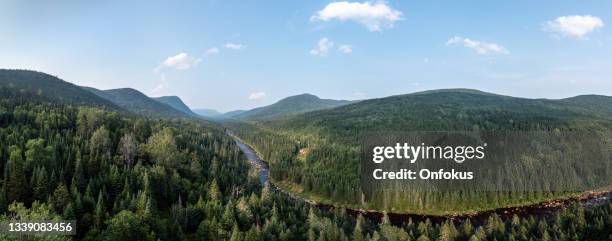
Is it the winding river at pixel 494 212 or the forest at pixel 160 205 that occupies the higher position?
the forest at pixel 160 205

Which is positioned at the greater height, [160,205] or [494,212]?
[160,205]

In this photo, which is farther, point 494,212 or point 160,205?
point 494,212

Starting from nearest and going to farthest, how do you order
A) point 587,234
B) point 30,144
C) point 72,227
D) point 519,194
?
1. point 72,227
2. point 587,234
3. point 30,144
4. point 519,194

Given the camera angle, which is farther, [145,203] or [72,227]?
[145,203]

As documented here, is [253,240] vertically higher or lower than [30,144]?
lower

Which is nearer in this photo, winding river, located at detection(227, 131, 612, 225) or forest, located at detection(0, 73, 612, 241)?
forest, located at detection(0, 73, 612, 241)

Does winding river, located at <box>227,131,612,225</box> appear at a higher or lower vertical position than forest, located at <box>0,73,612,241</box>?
lower

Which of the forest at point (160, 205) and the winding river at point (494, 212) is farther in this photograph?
the winding river at point (494, 212)

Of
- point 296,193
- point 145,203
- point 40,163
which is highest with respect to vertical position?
point 40,163

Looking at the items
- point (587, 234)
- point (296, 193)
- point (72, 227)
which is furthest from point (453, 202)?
point (72, 227)

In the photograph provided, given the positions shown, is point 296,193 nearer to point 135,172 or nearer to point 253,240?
point 135,172

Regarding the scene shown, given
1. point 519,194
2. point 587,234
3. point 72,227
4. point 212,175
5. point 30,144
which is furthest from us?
point 519,194
